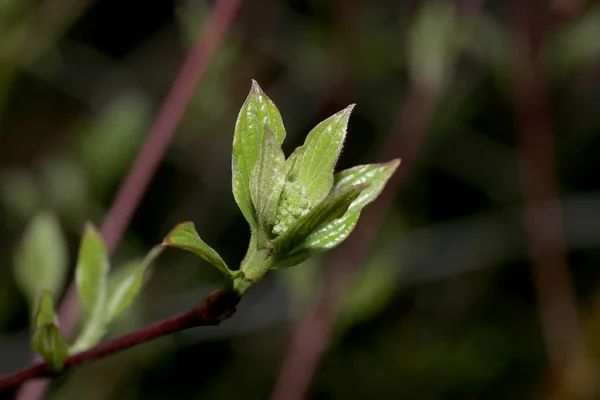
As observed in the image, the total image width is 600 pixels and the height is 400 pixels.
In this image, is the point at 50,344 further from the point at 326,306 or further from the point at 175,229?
the point at 326,306

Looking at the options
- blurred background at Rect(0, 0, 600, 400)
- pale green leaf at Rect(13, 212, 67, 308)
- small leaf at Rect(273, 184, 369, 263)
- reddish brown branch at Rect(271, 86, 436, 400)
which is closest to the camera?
small leaf at Rect(273, 184, 369, 263)

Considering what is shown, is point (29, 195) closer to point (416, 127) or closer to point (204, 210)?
point (204, 210)

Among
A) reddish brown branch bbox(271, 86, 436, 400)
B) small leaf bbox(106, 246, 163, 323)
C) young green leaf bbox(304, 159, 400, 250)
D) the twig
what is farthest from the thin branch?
young green leaf bbox(304, 159, 400, 250)

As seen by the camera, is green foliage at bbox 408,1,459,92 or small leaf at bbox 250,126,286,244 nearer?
small leaf at bbox 250,126,286,244

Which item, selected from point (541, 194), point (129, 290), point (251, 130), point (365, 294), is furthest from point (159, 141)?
point (541, 194)

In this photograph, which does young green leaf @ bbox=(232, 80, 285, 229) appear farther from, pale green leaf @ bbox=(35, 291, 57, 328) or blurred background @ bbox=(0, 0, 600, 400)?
blurred background @ bbox=(0, 0, 600, 400)

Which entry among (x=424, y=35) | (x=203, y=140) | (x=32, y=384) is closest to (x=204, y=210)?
(x=203, y=140)
